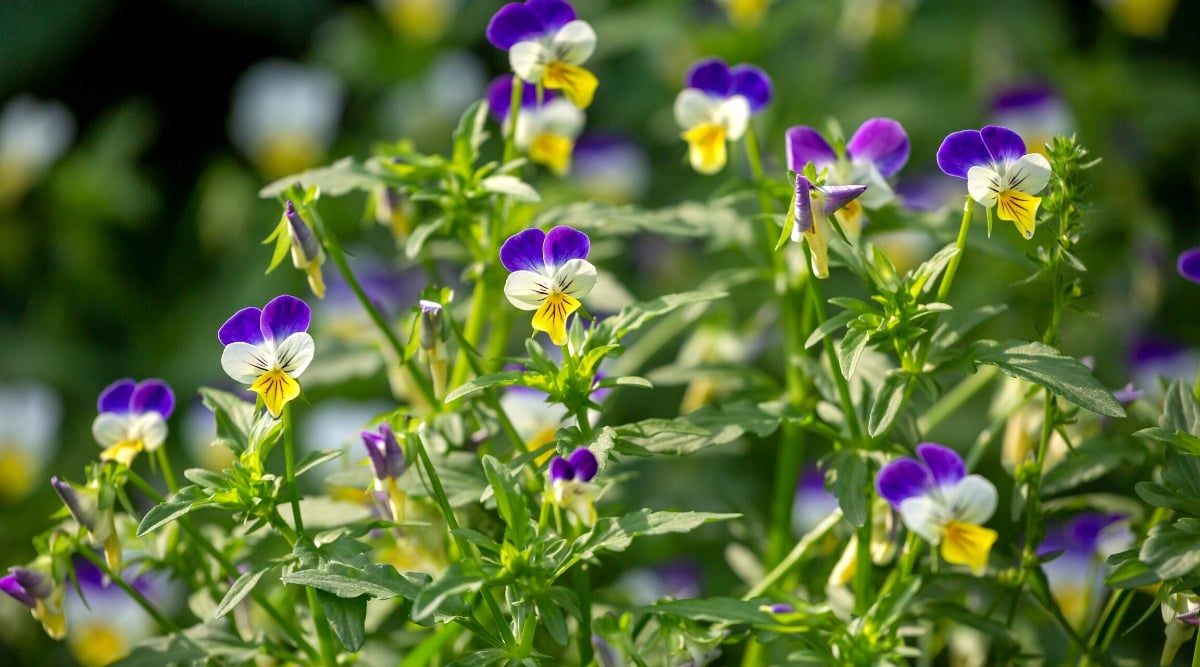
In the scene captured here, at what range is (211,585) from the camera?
1.03m

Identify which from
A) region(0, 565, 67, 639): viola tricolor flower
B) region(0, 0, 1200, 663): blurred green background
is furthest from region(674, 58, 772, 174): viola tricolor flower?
region(0, 0, 1200, 663): blurred green background

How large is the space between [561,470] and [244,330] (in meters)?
0.24

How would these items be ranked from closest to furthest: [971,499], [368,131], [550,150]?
[971,499] < [550,150] < [368,131]

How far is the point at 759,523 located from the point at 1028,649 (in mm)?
280

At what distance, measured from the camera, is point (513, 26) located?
103 centimetres

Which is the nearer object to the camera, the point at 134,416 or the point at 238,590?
the point at 238,590

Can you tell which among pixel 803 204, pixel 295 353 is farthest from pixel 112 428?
pixel 803 204

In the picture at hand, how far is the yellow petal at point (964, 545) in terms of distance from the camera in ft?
2.76

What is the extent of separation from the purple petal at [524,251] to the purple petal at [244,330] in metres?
0.18

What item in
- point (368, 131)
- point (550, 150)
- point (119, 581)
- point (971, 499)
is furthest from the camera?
point (368, 131)

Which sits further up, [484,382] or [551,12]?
[551,12]

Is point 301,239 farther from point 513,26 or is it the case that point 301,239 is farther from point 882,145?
point 882,145

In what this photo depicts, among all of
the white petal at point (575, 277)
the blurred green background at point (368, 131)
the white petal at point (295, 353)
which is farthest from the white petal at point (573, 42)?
the blurred green background at point (368, 131)

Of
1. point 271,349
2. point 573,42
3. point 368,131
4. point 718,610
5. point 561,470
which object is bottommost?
point 368,131
